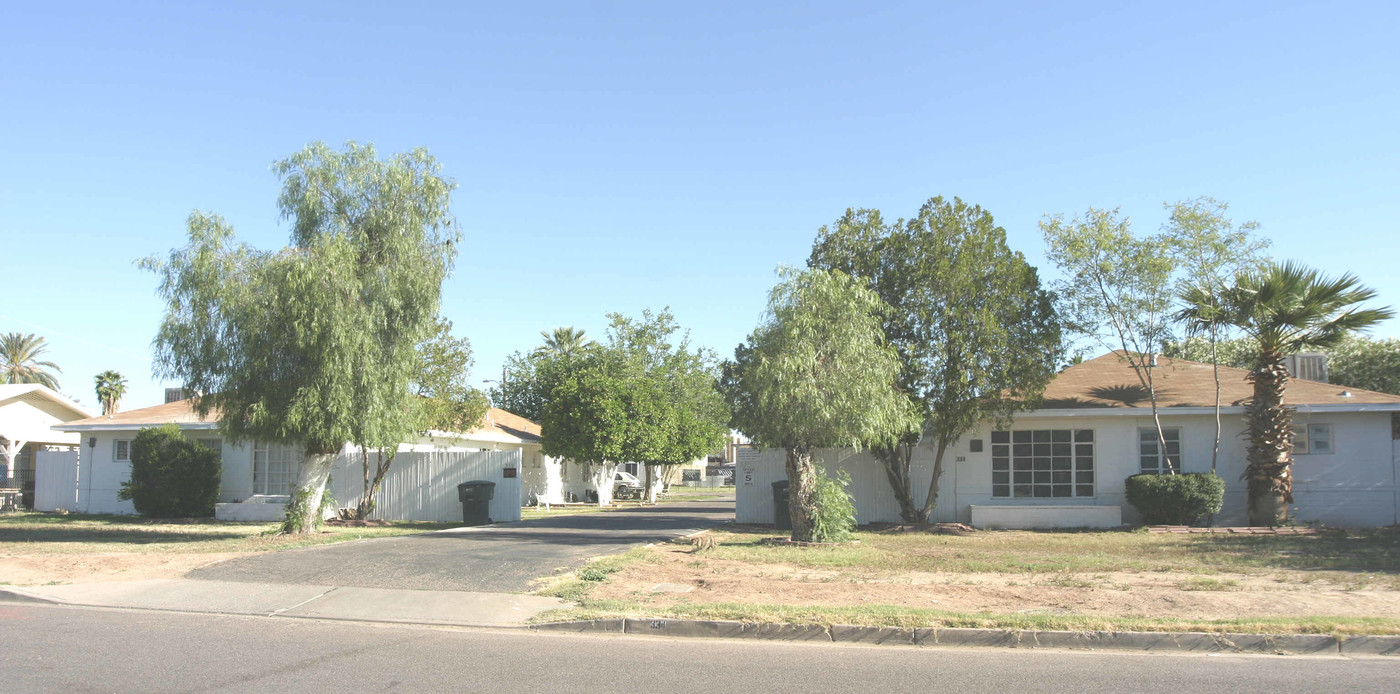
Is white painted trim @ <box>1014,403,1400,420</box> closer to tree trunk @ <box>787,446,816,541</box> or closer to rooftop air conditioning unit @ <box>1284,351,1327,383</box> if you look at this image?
rooftop air conditioning unit @ <box>1284,351,1327,383</box>

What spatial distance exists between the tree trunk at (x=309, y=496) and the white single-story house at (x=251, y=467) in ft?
7.95

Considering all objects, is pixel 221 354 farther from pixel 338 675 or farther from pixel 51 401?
pixel 51 401

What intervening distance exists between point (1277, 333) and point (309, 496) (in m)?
20.0

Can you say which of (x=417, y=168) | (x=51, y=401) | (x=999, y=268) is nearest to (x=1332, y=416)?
(x=999, y=268)

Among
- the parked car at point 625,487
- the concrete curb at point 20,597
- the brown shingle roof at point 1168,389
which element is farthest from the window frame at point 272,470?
the brown shingle roof at point 1168,389

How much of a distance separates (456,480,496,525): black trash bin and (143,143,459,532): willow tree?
3.21 m

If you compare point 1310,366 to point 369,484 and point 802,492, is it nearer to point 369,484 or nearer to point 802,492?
point 802,492

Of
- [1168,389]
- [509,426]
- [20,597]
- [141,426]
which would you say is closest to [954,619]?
[20,597]

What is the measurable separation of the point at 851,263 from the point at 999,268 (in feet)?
10.1

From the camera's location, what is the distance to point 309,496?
761 inches

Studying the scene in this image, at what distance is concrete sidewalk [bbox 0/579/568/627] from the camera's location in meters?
10.8

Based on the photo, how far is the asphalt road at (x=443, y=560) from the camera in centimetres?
1275

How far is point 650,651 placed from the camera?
28.8 ft

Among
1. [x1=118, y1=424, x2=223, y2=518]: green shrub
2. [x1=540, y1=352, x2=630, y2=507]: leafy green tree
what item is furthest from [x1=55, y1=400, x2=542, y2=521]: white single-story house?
[x1=540, y1=352, x2=630, y2=507]: leafy green tree
